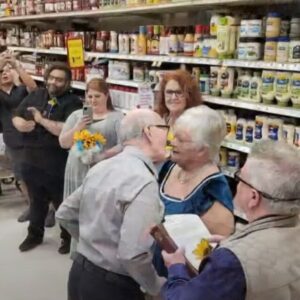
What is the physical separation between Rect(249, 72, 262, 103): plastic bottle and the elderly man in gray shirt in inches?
49.7

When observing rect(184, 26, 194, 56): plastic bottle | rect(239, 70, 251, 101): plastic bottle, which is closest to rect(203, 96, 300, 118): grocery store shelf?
rect(239, 70, 251, 101): plastic bottle

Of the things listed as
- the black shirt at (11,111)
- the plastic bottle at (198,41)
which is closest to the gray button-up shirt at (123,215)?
the plastic bottle at (198,41)

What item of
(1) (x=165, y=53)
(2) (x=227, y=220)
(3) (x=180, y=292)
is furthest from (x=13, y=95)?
(3) (x=180, y=292)

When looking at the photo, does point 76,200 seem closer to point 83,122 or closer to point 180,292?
point 180,292

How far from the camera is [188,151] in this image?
217 centimetres

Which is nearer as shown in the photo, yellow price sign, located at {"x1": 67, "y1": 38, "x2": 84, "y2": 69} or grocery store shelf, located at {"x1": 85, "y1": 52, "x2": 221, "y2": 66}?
grocery store shelf, located at {"x1": 85, "y1": 52, "x2": 221, "y2": 66}

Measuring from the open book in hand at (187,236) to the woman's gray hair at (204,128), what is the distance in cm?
37

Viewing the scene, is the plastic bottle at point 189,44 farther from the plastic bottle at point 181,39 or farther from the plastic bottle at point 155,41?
the plastic bottle at point 155,41

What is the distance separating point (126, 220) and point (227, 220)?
0.49 metres

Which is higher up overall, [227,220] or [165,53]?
[165,53]

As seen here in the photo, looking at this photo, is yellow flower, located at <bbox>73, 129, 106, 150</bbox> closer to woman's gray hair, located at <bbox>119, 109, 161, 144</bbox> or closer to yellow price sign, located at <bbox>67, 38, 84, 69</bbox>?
woman's gray hair, located at <bbox>119, 109, 161, 144</bbox>

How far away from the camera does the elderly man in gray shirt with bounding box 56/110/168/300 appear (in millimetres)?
1762

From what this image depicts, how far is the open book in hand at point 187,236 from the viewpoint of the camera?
5.33ft

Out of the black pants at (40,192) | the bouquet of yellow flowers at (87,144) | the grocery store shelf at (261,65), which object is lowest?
the black pants at (40,192)
